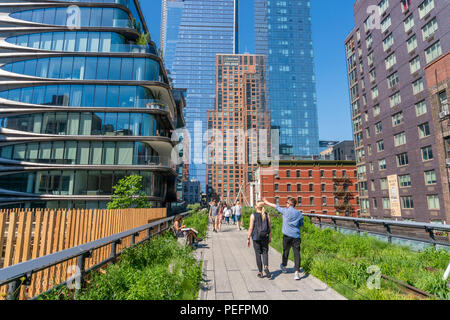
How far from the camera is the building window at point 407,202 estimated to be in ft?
105

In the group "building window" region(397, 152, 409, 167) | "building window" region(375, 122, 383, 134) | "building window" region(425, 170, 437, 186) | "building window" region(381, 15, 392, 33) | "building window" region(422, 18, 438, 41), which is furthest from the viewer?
"building window" region(375, 122, 383, 134)

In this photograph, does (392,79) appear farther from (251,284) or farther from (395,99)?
(251,284)

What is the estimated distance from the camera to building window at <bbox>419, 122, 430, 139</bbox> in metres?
29.7

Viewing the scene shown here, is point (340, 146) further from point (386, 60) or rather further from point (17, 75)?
point (17, 75)

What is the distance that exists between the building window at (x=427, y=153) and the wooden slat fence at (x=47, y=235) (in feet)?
114

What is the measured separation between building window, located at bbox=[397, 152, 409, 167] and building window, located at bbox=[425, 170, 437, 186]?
12.0ft

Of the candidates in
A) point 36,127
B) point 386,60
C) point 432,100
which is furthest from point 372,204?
point 36,127

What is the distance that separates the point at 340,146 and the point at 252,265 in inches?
3304

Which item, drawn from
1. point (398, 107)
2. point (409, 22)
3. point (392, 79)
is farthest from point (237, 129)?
point (409, 22)

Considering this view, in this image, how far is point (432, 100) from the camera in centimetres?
2783

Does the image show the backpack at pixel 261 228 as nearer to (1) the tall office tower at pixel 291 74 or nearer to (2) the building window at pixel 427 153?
(2) the building window at pixel 427 153

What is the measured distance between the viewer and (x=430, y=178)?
29.1 metres

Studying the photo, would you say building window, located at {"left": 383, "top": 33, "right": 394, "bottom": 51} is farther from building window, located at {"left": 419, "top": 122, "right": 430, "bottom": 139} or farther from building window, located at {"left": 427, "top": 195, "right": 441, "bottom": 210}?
building window, located at {"left": 427, "top": 195, "right": 441, "bottom": 210}

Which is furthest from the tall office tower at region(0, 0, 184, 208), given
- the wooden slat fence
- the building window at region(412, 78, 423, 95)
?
the building window at region(412, 78, 423, 95)
